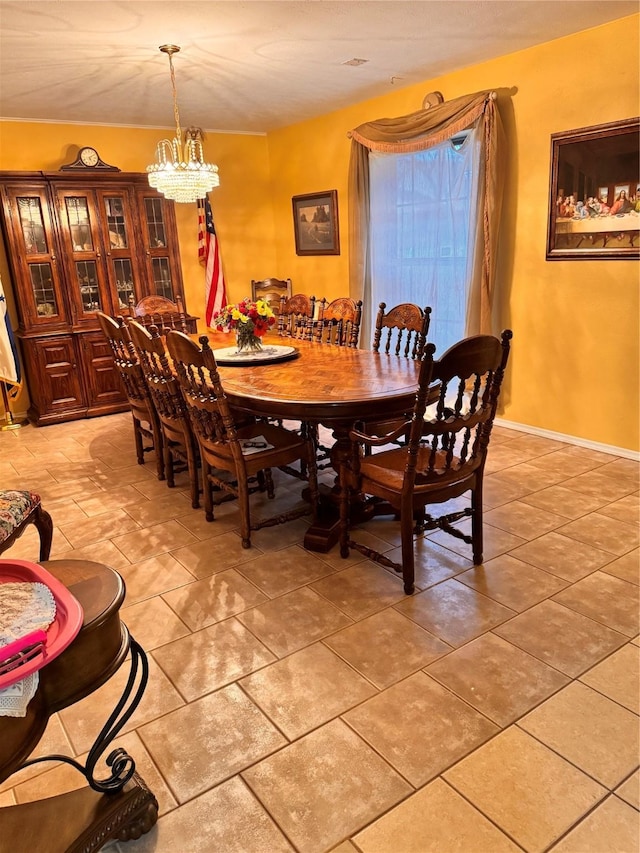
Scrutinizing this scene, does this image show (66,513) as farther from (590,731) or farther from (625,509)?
(625,509)

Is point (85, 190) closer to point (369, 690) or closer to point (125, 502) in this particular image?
point (125, 502)

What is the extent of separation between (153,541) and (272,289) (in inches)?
166

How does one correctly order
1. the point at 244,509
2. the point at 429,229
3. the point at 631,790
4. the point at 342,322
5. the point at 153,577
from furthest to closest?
the point at 429,229
the point at 342,322
the point at 244,509
the point at 153,577
the point at 631,790

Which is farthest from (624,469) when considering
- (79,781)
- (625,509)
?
(79,781)

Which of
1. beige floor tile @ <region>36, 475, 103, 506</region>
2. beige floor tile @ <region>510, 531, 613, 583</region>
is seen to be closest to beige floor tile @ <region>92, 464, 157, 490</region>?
beige floor tile @ <region>36, 475, 103, 506</region>

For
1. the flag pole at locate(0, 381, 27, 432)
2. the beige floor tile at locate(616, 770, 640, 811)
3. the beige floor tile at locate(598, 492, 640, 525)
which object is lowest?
the beige floor tile at locate(616, 770, 640, 811)

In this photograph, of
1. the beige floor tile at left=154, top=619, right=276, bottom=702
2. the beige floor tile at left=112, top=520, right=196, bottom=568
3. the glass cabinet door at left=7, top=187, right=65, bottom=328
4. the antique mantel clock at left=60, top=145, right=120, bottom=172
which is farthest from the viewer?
the antique mantel clock at left=60, top=145, right=120, bottom=172

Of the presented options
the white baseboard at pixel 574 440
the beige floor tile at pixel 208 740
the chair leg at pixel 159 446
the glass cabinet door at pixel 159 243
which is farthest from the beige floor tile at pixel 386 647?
the glass cabinet door at pixel 159 243

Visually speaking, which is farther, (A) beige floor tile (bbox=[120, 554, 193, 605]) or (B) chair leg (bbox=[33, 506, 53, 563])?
(A) beige floor tile (bbox=[120, 554, 193, 605])

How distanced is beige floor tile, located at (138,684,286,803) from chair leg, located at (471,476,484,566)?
4.14ft

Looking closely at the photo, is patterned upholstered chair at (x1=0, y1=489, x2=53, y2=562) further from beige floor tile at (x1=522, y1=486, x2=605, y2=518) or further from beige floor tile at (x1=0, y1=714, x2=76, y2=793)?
beige floor tile at (x1=522, y1=486, x2=605, y2=518)

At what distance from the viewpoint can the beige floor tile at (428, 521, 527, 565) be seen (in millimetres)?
2852

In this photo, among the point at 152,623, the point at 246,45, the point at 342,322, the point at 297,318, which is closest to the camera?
the point at 152,623

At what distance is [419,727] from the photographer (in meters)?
1.84
